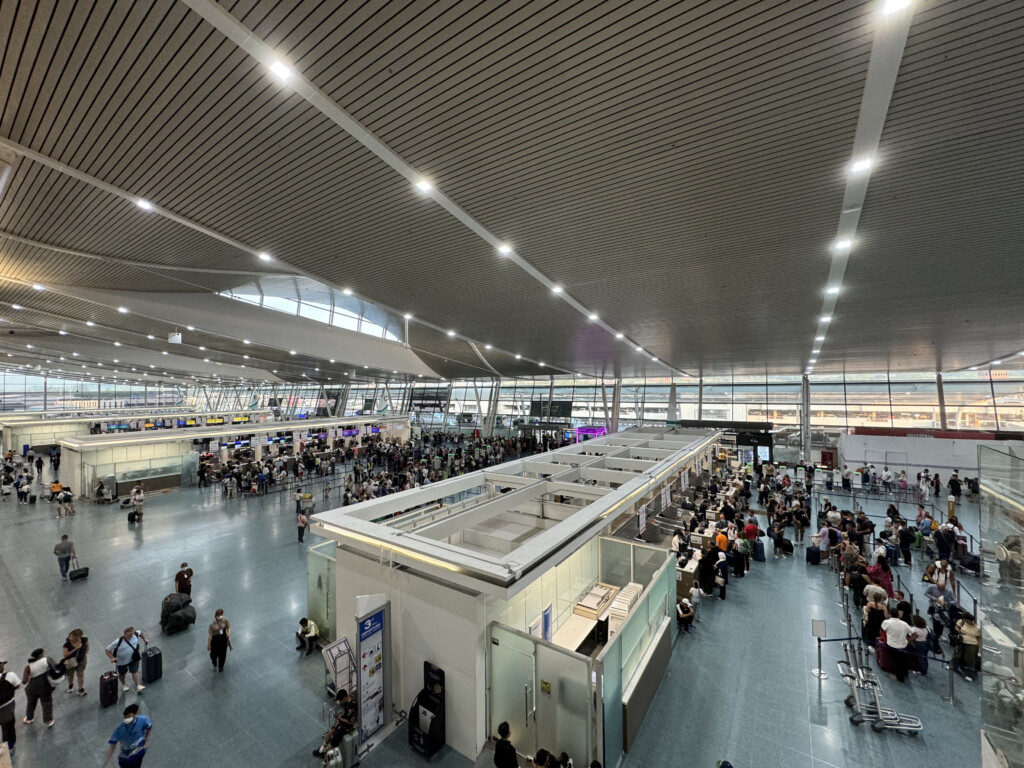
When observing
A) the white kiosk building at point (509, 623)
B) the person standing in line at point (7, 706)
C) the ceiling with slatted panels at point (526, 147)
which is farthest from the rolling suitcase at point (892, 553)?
the person standing in line at point (7, 706)

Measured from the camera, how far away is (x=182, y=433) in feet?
60.4

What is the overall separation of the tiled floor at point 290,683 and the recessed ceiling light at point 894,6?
6.81 m

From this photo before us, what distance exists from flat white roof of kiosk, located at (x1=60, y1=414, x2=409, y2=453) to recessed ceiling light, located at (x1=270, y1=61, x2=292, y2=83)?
60.0 feet

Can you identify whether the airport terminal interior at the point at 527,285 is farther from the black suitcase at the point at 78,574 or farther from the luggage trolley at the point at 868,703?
the black suitcase at the point at 78,574

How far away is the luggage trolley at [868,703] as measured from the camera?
487 cm

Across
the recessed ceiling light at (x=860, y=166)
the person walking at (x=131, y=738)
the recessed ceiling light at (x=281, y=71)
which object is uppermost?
the recessed ceiling light at (x=281, y=71)

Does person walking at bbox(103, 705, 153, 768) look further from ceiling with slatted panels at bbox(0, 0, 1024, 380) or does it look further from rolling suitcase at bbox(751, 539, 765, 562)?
rolling suitcase at bbox(751, 539, 765, 562)

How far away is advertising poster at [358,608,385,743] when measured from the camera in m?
4.43

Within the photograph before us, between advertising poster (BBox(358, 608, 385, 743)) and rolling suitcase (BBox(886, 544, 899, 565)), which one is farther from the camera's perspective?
rolling suitcase (BBox(886, 544, 899, 565))

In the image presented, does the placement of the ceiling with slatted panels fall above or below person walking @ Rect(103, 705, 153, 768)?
above

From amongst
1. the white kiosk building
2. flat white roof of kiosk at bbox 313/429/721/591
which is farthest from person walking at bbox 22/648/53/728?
flat white roof of kiosk at bbox 313/429/721/591

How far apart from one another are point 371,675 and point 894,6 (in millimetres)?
7505

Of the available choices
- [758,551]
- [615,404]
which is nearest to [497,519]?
[758,551]

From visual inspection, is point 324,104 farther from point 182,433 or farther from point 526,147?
point 182,433
